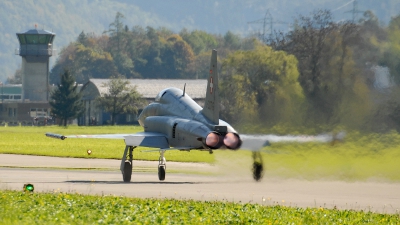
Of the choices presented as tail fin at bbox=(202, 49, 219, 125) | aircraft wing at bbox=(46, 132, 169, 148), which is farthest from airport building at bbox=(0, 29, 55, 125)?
tail fin at bbox=(202, 49, 219, 125)

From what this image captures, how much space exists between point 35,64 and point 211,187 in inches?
5420


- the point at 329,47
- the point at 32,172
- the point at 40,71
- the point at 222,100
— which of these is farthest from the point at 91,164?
the point at 40,71

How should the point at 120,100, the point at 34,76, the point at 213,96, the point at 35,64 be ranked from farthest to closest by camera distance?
the point at 35,64, the point at 34,76, the point at 120,100, the point at 213,96

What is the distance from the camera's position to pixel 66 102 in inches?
5443

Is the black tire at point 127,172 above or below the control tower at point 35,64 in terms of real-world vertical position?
below

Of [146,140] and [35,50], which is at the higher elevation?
[35,50]

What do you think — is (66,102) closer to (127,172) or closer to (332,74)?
(332,74)

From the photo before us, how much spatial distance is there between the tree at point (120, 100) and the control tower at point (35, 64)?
28221mm

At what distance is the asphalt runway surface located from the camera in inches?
1019

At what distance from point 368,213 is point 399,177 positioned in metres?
7.74

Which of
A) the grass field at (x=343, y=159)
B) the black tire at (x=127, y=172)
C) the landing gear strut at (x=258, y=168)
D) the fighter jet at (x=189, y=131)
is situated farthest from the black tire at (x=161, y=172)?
the grass field at (x=343, y=159)

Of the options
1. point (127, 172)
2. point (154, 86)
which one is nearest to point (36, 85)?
point (154, 86)

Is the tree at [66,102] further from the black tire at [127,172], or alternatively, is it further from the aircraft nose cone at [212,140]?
the aircraft nose cone at [212,140]

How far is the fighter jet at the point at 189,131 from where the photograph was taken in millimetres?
30797
